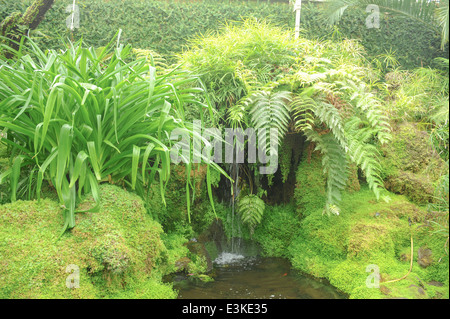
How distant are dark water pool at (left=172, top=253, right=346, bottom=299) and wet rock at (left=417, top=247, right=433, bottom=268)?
0.65 meters

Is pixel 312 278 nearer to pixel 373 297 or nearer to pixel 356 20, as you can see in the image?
pixel 373 297

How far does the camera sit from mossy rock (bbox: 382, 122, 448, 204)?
131 inches

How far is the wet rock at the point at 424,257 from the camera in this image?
260cm

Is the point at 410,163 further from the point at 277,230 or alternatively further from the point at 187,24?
the point at 187,24

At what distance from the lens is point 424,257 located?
2.63 meters

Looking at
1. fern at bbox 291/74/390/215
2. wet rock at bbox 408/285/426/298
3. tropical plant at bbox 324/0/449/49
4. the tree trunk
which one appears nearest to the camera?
wet rock at bbox 408/285/426/298

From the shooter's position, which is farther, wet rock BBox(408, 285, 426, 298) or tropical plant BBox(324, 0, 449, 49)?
tropical plant BBox(324, 0, 449, 49)

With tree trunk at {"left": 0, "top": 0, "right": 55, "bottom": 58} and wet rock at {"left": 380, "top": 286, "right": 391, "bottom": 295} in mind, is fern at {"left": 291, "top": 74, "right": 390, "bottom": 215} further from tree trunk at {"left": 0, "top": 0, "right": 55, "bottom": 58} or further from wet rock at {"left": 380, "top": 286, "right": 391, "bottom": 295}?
tree trunk at {"left": 0, "top": 0, "right": 55, "bottom": 58}

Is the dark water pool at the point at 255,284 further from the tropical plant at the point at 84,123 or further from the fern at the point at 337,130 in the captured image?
the tropical plant at the point at 84,123

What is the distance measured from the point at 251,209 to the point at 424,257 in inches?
60.0

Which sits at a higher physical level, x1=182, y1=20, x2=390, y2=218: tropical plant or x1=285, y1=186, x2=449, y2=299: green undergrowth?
x1=182, y1=20, x2=390, y2=218: tropical plant

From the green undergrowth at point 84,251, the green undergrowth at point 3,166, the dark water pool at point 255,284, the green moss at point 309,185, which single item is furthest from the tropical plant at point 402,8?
the green undergrowth at point 3,166

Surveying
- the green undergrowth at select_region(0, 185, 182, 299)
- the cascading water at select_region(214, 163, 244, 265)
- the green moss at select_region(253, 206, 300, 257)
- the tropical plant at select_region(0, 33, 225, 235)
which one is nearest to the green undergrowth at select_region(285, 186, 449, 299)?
the green moss at select_region(253, 206, 300, 257)

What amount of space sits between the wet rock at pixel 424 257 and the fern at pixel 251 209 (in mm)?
1393
